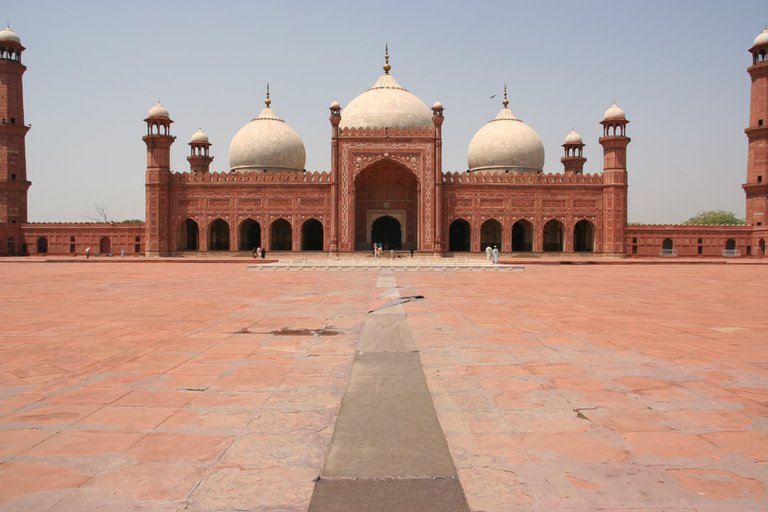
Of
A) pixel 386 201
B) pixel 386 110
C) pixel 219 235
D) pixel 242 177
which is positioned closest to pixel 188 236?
pixel 219 235

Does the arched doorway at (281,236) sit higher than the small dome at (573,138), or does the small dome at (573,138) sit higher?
the small dome at (573,138)

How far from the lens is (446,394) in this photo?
3051 millimetres

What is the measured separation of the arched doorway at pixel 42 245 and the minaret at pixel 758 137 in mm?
37246

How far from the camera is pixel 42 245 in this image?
101 ft

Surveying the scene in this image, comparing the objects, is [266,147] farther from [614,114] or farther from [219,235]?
[614,114]

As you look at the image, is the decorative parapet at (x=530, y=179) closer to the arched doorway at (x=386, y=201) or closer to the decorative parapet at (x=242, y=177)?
the arched doorway at (x=386, y=201)

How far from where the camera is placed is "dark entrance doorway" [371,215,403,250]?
2839cm

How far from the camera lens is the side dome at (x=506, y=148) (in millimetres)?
30625

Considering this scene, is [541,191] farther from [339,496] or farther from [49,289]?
[339,496]

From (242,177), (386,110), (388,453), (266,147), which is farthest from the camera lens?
(266,147)

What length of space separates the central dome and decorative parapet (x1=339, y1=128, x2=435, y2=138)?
181 cm

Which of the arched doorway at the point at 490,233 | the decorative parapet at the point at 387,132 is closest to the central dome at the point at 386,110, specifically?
the decorative parapet at the point at 387,132

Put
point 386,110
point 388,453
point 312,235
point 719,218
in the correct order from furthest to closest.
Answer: point 719,218, point 312,235, point 386,110, point 388,453

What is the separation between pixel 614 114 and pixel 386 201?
38.2 ft
